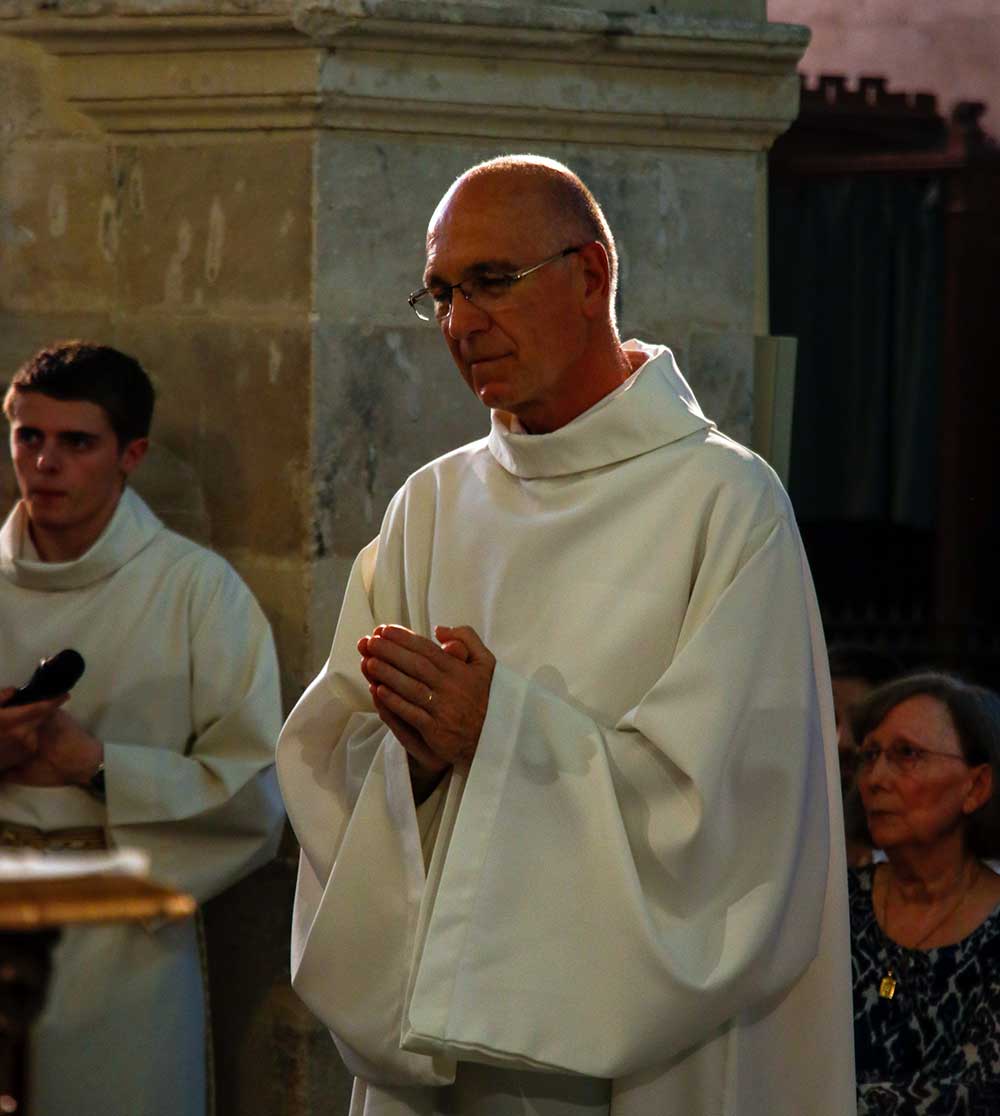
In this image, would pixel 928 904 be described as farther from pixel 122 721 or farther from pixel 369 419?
pixel 122 721

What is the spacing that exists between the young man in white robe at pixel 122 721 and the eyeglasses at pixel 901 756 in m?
1.16

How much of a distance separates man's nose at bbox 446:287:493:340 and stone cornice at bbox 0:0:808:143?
1210mm

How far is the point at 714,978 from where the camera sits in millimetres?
3004

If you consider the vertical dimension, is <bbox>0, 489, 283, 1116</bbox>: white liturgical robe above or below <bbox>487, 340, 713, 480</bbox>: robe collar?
below

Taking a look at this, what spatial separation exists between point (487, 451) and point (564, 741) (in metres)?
0.61

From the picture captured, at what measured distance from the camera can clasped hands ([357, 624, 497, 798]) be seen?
3.00m

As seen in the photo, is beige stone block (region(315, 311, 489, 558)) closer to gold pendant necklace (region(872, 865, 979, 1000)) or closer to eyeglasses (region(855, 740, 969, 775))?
eyeglasses (region(855, 740, 969, 775))

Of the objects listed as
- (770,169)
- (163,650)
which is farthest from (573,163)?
(770,169)

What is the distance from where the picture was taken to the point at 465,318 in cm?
314

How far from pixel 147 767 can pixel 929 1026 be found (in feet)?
4.95

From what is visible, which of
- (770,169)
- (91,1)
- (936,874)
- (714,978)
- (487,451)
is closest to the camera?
(714,978)

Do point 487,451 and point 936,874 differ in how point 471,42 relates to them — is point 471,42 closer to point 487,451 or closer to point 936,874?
point 487,451

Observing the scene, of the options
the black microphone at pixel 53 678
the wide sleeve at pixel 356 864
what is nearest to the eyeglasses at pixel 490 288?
the wide sleeve at pixel 356 864

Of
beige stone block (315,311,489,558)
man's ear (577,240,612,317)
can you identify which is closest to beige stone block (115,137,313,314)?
beige stone block (315,311,489,558)
